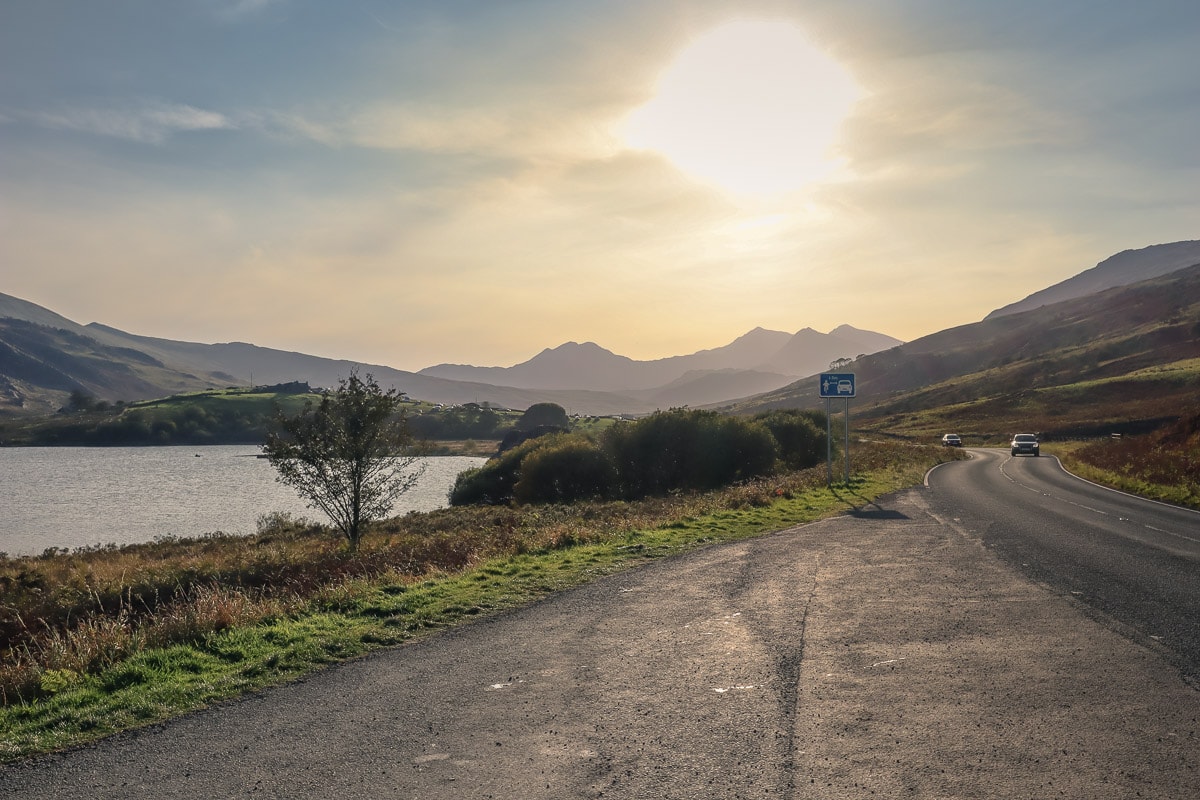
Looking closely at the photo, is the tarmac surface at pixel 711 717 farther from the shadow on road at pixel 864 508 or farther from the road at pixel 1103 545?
the shadow on road at pixel 864 508

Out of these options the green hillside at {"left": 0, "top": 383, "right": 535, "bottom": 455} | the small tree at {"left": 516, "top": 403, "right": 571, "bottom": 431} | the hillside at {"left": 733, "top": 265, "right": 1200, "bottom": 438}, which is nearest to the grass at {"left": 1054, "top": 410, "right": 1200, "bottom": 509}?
the hillside at {"left": 733, "top": 265, "right": 1200, "bottom": 438}

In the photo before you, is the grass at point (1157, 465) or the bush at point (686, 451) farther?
the bush at point (686, 451)

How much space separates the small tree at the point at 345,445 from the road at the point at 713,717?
894 inches

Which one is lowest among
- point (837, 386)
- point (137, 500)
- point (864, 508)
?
point (137, 500)

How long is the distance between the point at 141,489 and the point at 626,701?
83053mm

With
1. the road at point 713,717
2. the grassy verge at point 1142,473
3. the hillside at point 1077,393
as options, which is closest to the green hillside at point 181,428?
the hillside at point 1077,393

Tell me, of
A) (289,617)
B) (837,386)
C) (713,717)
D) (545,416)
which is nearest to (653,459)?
(837,386)

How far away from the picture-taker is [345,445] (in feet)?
110

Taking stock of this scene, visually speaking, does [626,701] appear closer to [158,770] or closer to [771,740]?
[771,740]

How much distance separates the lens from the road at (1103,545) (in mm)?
11805

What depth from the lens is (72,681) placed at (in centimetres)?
977

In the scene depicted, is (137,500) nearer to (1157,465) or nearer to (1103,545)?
(1103,545)

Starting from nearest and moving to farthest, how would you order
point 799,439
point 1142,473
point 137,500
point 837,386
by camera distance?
point 837,386, point 1142,473, point 799,439, point 137,500

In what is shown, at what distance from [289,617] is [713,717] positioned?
8.18 m
